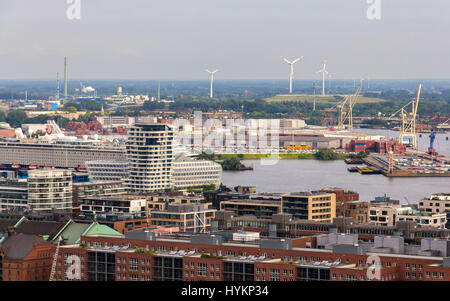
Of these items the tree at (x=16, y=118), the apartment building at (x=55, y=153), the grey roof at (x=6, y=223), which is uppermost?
the tree at (x=16, y=118)

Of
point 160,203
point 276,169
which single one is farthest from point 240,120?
point 160,203

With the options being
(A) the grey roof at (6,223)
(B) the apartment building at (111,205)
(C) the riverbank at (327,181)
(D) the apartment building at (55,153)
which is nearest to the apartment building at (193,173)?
(C) the riverbank at (327,181)

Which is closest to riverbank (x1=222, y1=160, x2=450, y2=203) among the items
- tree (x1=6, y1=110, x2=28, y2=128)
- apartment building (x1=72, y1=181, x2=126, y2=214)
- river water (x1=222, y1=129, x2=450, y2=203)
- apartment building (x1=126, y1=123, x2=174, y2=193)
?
river water (x1=222, y1=129, x2=450, y2=203)

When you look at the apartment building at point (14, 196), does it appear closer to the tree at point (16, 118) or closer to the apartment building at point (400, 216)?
the apartment building at point (400, 216)

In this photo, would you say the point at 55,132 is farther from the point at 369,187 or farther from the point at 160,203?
the point at 160,203

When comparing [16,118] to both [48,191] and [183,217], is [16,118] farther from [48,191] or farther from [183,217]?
[183,217]

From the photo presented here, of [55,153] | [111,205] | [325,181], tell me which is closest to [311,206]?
[111,205]
